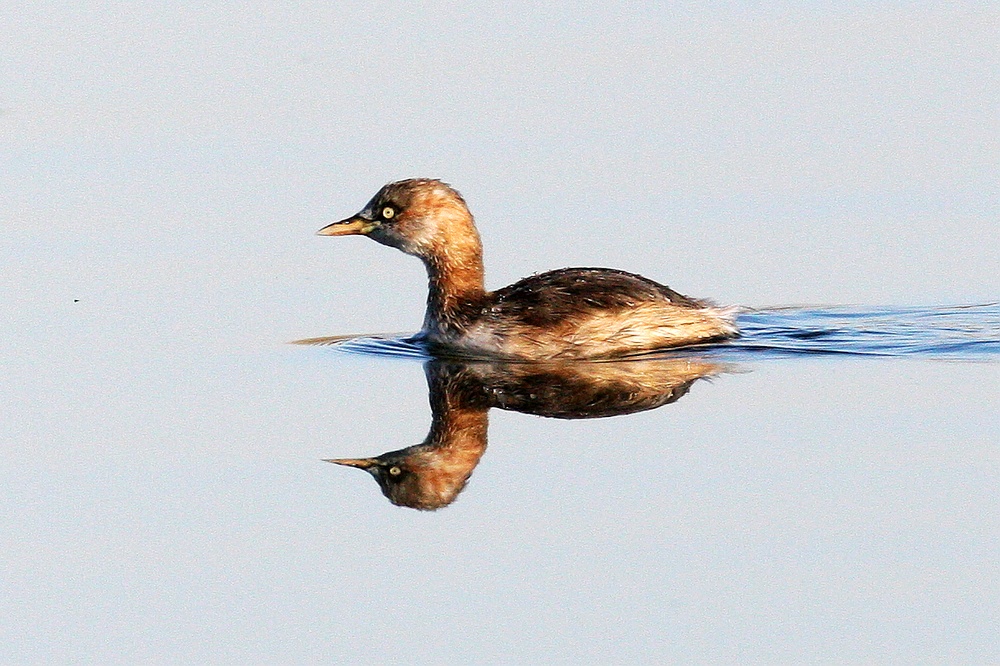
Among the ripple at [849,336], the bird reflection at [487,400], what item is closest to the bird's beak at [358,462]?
the bird reflection at [487,400]

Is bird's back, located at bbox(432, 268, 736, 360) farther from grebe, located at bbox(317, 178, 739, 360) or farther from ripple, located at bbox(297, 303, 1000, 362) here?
ripple, located at bbox(297, 303, 1000, 362)

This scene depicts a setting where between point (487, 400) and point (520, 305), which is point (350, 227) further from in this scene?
point (487, 400)

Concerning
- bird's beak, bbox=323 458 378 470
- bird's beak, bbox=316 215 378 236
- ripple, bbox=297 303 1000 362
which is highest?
bird's beak, bbox=316 215 378 236

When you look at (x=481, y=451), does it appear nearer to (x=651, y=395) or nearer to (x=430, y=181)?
(x=651, y=395)

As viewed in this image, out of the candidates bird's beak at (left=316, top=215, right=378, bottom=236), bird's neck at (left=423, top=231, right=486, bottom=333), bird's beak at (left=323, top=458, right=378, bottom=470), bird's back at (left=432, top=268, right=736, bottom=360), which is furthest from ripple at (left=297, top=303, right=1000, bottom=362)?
bird's beak at (left=323, top=458, right=378, bottom=470)

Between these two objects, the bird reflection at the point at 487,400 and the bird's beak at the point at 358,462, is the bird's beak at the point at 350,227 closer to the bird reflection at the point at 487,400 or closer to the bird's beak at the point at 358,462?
the bird reflection at the point at 487,400

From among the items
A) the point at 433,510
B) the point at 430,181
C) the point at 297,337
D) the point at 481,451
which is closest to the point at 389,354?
the point at 297,337

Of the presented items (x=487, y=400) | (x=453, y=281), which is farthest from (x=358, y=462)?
(x=453, y=281)
